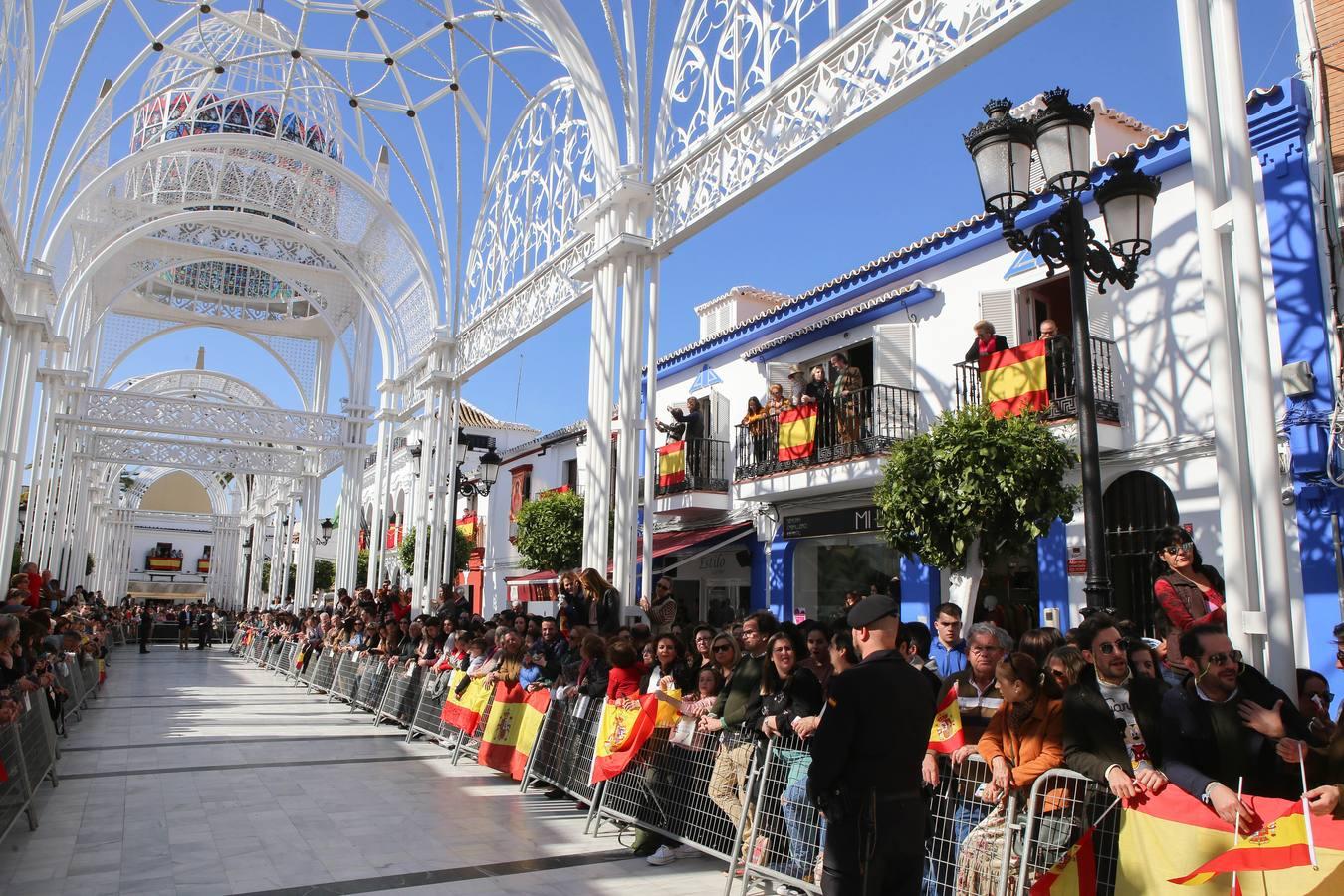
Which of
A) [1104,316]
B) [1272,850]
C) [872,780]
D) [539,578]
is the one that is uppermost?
[1104,316]

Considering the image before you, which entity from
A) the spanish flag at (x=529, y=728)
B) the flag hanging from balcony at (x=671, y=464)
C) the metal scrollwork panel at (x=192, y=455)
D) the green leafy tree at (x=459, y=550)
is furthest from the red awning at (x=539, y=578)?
the spanish flag at (x=529, y=728)

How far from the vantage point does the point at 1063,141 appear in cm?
561

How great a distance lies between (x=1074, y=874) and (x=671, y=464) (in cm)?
1381

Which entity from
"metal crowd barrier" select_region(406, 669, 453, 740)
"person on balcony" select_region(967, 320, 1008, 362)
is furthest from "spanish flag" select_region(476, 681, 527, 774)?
"person on balcony" select_region(967, 320, 1008, 362)

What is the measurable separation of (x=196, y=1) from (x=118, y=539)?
39.2 metres

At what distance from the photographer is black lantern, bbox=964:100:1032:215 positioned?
18.7 ft

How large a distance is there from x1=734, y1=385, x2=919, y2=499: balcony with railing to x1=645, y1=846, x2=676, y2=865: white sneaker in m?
7.65

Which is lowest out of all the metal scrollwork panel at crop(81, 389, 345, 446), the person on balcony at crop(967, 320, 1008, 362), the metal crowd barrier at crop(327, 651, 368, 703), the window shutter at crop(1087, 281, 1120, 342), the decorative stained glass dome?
the metal crowd barrier at crop(327, 651, 368, 703)

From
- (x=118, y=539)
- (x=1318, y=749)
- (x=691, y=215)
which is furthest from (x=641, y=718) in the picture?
(x=118, y=539)

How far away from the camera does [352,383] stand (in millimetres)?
21562

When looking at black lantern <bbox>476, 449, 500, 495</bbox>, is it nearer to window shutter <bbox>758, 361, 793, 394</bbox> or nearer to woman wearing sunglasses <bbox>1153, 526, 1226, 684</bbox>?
window shutter <bbox>758, 361, 793, 394</bbox>

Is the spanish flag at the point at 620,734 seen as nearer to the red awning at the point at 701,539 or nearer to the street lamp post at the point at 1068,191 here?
the street lamp post at the point at 1068,191

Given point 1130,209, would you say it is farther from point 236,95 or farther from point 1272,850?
point 236,95

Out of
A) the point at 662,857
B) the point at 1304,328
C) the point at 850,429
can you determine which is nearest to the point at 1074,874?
the point at 662,857
